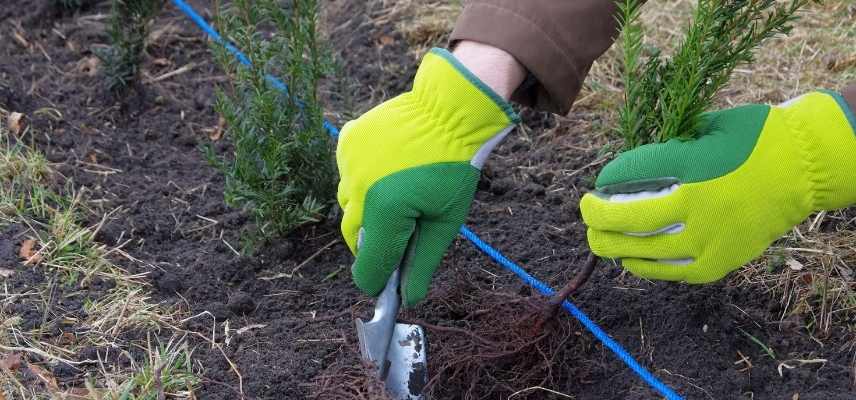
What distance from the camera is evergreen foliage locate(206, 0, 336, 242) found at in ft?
8.52

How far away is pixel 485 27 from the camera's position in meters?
2.27

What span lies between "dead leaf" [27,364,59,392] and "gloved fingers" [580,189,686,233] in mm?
1529

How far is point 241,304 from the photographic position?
8.68ft

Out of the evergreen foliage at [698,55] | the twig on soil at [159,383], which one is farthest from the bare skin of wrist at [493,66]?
the twig on soil at [159,383]

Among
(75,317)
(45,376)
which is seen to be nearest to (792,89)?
(75,317)

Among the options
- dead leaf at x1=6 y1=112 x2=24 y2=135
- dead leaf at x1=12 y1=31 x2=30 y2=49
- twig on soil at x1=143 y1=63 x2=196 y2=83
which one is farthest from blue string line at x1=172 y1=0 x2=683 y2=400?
dead leaf at x1=12 y1=31 x2=30 y2=49

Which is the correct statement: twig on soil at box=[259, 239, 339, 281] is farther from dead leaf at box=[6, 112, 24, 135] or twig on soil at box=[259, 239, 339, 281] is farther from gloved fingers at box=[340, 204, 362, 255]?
dead leaf at box=[6, 112, 24, 135]

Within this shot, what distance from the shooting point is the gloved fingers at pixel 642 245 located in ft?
6.59

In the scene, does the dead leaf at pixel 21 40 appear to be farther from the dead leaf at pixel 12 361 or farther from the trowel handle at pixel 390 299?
the trowel handle at pixel 390 299

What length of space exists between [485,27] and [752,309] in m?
1.17

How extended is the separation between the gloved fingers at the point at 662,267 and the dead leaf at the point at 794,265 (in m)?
0.72

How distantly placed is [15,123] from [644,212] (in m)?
2.54

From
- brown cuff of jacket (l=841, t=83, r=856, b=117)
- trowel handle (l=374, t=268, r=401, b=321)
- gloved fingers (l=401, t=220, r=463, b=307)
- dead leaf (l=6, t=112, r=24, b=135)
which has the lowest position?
dead leaf (l=6, t=112, r=24, b=135)

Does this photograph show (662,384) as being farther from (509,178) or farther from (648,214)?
(509,178)
